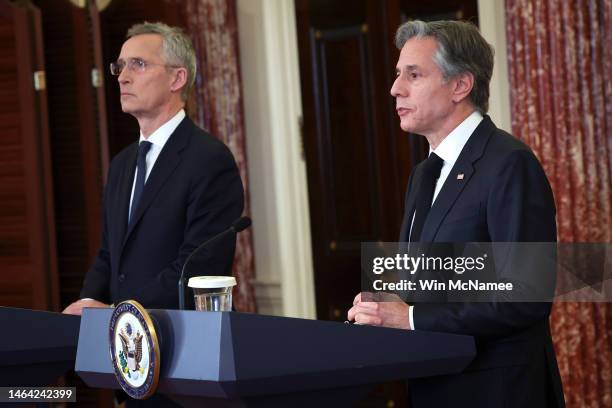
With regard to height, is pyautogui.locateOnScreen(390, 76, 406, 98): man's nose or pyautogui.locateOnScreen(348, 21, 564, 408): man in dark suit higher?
pyautogui.locateOnScreen(390, 76, 406, 98): man's nose

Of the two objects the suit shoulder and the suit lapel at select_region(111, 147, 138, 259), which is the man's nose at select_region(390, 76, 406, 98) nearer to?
the suit shoulder

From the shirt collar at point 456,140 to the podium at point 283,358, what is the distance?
49cm

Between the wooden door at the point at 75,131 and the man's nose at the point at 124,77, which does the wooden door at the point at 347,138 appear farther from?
the man's nose at the point at 124,77

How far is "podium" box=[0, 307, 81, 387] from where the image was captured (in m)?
2.44

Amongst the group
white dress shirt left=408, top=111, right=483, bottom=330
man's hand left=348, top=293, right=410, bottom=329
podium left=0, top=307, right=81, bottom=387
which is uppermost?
white dress shirt left=408, top=111, right=483, bottom=330

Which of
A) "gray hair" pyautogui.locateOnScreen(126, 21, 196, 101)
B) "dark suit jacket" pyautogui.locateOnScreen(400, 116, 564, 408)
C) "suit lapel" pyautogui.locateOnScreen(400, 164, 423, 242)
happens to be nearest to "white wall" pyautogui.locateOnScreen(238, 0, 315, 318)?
"gray hair" pyautogui.locateOnScreen(126, 21, 196, 101)

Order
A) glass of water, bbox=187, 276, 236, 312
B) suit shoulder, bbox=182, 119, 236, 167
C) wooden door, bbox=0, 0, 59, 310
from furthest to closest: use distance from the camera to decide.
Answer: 1. wooden door, bbox=0, 0, 59, 310
2. suit shoulder, bbox=182, 119, 236, 167
3. glass of water, bbox=187, 276, 236, 312

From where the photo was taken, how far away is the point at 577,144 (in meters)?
4.01

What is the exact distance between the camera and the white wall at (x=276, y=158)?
498 centimetres

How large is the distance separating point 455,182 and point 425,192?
12 centimetres

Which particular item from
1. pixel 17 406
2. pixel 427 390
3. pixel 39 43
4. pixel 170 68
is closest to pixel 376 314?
pixel 427 390

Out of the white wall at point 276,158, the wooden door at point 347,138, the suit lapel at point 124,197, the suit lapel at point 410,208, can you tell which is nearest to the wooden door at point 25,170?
the white wall at point 276,158

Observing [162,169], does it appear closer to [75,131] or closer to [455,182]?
[455,182]

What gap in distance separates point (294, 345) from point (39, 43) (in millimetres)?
3582
